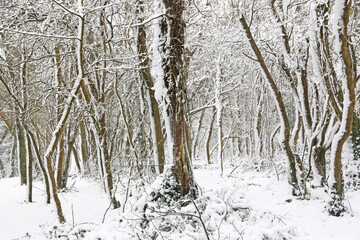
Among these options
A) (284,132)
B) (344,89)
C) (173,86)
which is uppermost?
(173,86)

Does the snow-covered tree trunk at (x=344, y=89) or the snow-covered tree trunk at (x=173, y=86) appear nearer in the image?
the snow-covered tree trunk at (x=344, y=89)

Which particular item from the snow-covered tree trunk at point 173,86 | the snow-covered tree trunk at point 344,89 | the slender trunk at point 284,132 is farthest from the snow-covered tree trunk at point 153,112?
the snow-covered tree trunk at point 344,89

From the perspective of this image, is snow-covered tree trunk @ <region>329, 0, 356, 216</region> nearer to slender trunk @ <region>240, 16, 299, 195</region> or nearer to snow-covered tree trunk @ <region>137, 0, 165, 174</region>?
slender trunk @ <region>240, 16, 299, 195</region>

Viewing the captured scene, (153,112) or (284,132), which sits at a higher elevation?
(153,112)

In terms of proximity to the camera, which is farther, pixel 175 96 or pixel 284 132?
pixel 284 132

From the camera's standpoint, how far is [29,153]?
982cm

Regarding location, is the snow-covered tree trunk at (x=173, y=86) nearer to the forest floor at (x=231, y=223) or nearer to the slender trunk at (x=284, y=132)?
the forest floor at (x=231, y=223)

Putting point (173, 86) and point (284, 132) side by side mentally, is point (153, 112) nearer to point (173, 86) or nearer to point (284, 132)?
point (173, 86)

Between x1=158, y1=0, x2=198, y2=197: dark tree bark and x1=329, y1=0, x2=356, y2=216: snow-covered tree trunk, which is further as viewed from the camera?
x1=158, y1=0, x2=198, y2=197: dark tree bark

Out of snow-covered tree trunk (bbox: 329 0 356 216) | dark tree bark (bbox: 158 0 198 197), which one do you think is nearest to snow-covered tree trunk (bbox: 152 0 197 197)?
dark tree bark (bbox: 158 0 198 197)

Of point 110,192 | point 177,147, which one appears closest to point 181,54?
point 177,147

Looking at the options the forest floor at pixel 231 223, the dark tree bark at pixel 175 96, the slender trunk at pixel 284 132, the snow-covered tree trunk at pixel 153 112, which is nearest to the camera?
the forest floor at pixel 231 223

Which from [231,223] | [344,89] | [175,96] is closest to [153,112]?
[175,96]

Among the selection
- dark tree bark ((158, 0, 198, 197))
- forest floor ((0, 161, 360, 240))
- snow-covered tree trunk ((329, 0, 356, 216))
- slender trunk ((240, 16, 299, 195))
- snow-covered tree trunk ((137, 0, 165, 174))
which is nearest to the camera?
forest floor ((0, 161, 360, 240))
